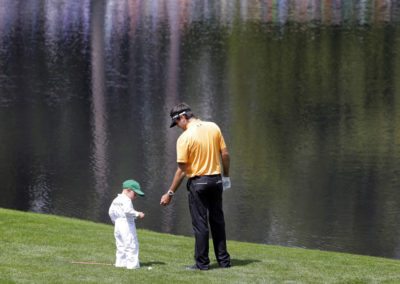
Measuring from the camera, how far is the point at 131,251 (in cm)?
1459

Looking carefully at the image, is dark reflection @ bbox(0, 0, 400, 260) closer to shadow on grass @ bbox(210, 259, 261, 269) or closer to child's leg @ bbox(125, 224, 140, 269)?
shadow on grass @ bbox(210, 259, 261, 269)

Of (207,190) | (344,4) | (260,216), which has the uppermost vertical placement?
(344,4)

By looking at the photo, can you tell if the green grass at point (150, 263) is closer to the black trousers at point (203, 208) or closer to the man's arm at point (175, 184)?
the black trousers at point (203, 208)

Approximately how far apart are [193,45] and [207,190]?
2564 inches

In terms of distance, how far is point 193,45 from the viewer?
7944 centimetres

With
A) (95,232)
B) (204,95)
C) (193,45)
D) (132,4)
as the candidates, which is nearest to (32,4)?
(132,4)

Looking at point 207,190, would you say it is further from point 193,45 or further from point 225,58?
point 193,45

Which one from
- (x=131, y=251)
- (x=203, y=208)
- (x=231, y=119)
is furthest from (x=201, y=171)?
(x=231, y=119)

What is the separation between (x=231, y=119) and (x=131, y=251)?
3122cm

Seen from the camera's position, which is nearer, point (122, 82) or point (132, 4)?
point (122, 82)

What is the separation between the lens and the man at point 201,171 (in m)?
14.7

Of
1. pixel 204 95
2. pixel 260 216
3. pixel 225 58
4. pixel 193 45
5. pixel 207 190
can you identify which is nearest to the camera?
pixel 207 190

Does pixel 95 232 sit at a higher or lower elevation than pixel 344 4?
lower

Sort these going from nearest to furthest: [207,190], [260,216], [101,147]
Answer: [207,190]
[260,216]
[101,147]
